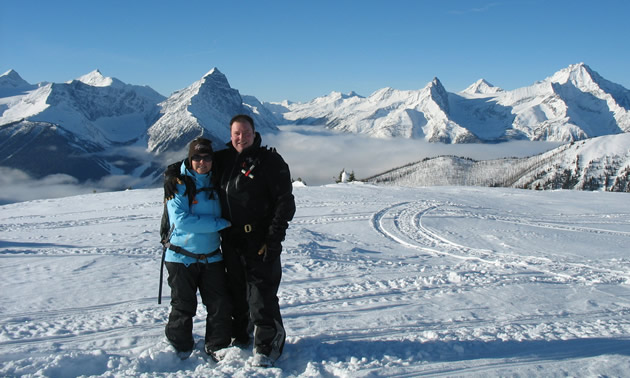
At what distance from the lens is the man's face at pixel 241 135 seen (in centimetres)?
520

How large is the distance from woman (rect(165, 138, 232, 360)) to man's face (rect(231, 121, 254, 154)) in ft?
1.06

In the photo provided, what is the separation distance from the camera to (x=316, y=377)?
4891 millimetres

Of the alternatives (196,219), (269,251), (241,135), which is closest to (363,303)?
(269,251)

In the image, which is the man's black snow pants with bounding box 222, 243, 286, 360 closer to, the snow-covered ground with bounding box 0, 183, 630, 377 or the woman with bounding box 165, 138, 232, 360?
the woman with bounding box 165, 138, 232, 360

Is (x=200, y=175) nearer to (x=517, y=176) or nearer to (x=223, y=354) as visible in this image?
(x=223, y=354)

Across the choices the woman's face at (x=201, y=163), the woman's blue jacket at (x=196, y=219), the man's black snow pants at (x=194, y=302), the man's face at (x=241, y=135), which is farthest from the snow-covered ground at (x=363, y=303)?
the man's face at (x=241, y=135)

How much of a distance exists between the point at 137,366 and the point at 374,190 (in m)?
26.7

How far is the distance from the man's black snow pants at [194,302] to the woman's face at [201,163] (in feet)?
3.91

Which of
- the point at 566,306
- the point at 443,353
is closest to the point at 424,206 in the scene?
the point at 566,306

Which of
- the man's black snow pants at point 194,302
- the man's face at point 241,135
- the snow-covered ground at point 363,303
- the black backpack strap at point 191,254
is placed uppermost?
the man's face at point 241,135

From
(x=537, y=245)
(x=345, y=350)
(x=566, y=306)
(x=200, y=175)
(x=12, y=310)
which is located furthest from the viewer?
(x=537, y=245)

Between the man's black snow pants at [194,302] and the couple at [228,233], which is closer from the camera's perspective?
the couple at [228,233]

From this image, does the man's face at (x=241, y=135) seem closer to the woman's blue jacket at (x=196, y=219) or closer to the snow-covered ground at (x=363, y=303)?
the woman's blue jacket at (x=196, y=219)

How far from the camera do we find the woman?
518cm
